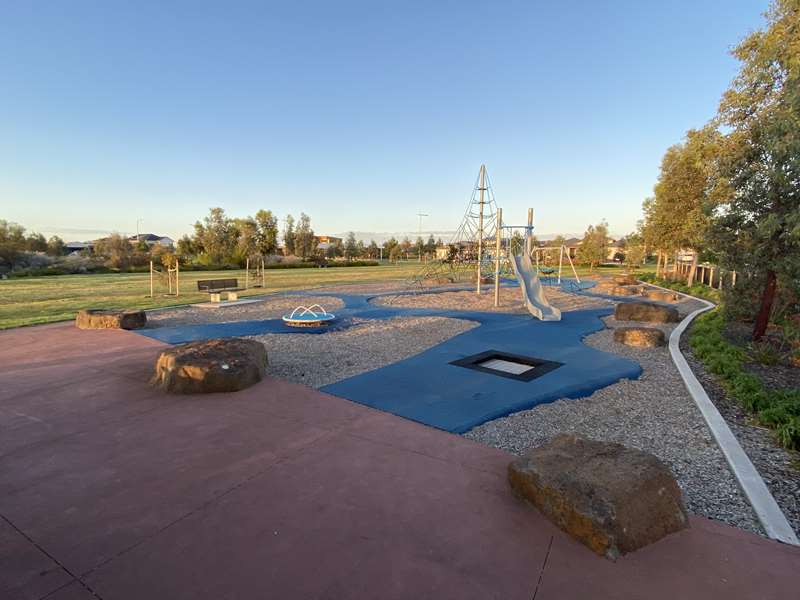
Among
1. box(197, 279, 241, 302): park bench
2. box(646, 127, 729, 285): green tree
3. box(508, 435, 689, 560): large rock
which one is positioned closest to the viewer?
box(508, 435, 689, 560): large rock

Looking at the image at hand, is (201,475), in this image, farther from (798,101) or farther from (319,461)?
(798,101)

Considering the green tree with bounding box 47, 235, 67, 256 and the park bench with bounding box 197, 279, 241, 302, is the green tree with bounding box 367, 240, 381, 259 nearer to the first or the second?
the green tree with bounding box 47, 235, 67, 256

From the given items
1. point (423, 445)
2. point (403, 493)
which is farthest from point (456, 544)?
point (423, 445)

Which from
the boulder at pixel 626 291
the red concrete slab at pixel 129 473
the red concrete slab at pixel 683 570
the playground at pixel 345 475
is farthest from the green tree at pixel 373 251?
the red concrete slab at pixel 683 570

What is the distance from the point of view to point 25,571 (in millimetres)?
2684

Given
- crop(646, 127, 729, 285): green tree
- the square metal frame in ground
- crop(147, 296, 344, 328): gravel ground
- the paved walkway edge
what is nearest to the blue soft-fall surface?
the square metal frame in ground

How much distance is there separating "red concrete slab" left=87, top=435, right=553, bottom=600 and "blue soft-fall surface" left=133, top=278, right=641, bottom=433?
62.7 inches

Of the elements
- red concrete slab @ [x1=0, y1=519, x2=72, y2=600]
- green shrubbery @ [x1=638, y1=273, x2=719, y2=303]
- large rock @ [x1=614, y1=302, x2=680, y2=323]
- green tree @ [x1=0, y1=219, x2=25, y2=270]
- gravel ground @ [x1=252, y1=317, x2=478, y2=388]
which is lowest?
red concrete slab @ [x1=0, y1=519, x2=72, y2=600]

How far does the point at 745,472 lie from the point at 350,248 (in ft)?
235

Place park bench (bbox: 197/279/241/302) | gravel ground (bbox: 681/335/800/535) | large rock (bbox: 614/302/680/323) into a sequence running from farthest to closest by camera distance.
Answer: park bench (bbox: 197/279/241/302), large rock (bbox: 614/302/680/323), gravel ground (bbox: 681/335/800/535)

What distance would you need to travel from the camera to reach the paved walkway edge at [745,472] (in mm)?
3086

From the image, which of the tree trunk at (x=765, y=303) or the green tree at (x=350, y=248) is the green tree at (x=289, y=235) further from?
the tree trunk at (x=765, y=303)

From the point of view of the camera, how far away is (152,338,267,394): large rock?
606cm

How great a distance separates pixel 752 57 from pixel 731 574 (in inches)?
533
